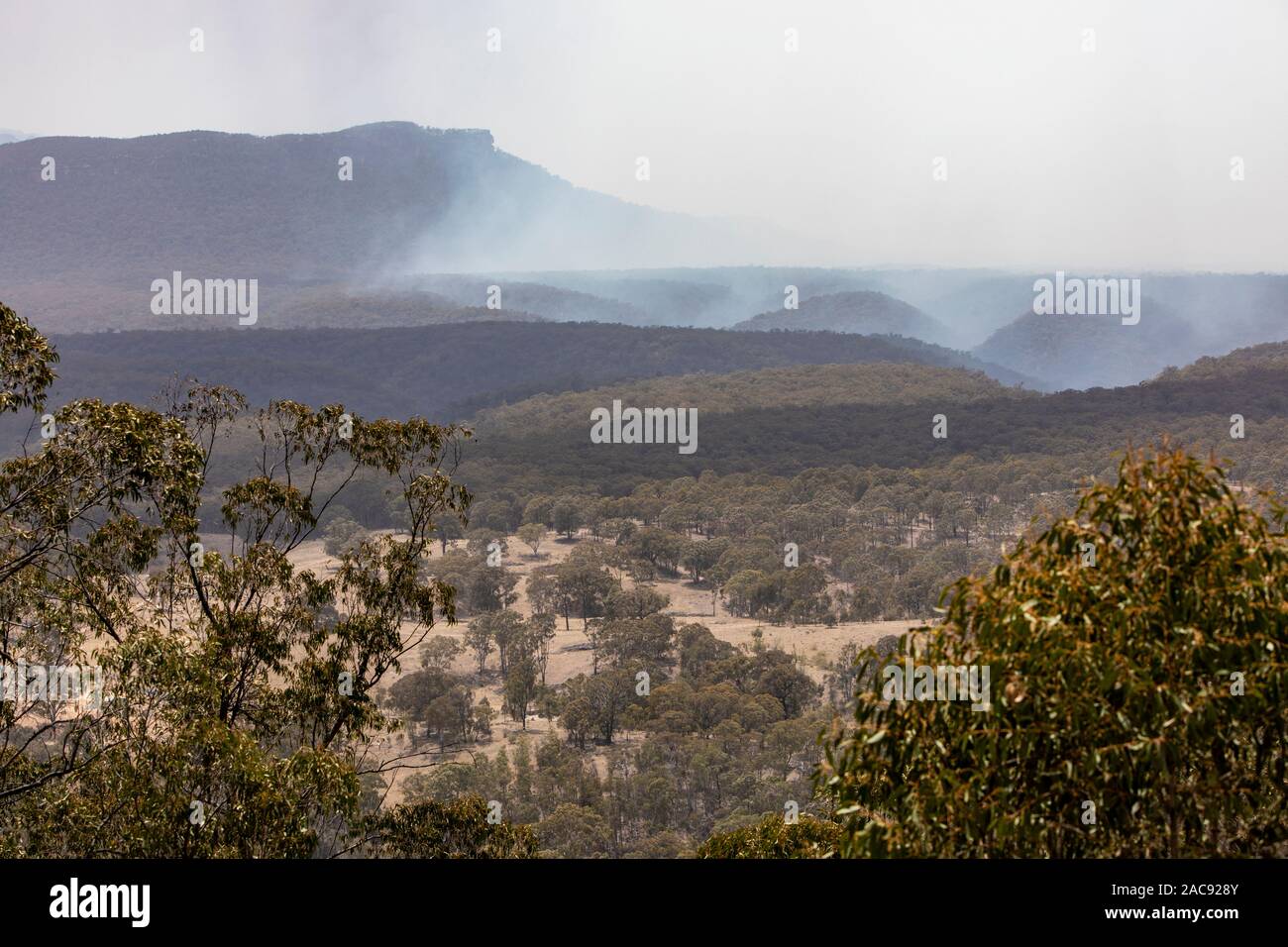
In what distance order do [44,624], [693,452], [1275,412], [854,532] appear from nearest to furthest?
[44,624], [854,532], [1275,412], [693,452]

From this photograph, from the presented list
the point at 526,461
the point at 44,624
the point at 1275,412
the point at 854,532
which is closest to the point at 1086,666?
the point at 44,624

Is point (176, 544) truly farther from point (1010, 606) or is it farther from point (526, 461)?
point (526, 461)

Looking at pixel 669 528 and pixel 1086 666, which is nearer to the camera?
pixel 1086 666

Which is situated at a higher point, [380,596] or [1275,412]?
[1275,412]

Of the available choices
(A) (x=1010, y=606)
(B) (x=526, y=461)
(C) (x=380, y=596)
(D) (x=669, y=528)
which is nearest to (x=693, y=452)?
(B) (x=526, y=461)
